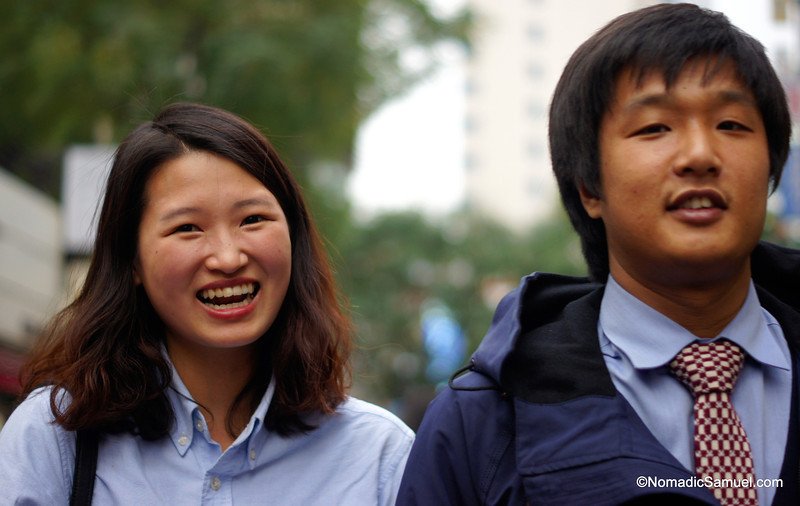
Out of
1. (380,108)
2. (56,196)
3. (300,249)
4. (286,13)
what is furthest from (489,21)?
(300,249)

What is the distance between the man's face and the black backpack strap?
1.40 metres

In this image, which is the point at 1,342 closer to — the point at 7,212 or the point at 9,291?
the point at 9,291

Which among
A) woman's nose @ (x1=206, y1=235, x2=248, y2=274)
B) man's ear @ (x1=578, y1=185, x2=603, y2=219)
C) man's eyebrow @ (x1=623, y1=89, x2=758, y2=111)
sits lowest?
woman's nose @ (x1=206, y1=235, x2=248, y2=274)

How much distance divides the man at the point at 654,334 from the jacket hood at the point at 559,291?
0.07 feet

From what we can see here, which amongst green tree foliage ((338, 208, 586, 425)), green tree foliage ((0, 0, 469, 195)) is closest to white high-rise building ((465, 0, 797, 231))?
green tree foliage ((338, 208, 586, 425))

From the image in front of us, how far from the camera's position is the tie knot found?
2.35 m

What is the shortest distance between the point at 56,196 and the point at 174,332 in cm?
1484

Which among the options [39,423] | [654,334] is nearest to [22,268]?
[39,423]

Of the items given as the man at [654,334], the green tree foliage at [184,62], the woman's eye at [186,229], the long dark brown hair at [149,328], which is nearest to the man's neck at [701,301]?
the man at [654,334]

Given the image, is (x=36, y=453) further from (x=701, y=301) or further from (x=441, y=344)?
(x=441, y=344)

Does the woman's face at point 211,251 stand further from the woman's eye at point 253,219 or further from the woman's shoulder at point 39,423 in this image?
the woman's shoulder at point 39,423

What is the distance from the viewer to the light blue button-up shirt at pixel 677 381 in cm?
233

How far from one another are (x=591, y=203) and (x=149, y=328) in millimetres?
1254

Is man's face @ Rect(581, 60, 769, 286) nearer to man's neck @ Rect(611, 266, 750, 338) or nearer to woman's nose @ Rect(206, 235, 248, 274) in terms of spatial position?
man's neck @ Rect(611, 266, 750, 338)
